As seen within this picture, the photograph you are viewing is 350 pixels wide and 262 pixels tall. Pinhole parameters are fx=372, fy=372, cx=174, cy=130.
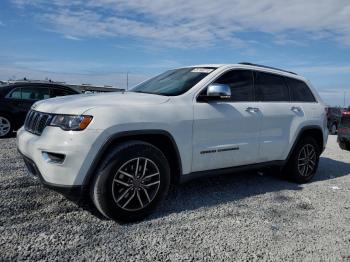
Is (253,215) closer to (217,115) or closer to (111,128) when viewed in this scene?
(217,115)

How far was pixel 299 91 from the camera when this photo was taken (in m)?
6.13

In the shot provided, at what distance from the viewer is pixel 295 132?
5766 mm

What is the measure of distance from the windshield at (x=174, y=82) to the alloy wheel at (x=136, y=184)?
101cm

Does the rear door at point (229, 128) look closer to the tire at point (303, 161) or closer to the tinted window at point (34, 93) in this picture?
the tire at point (303, 161)

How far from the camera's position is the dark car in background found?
9617 millimetres

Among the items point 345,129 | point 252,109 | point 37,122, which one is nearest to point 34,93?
point 37,122

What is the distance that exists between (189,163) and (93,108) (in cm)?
134

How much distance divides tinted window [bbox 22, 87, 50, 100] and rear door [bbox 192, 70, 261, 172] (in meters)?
6.83

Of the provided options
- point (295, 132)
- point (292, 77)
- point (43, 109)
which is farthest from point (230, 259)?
point (292, 77)

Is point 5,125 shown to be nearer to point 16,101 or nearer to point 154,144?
point 16,101

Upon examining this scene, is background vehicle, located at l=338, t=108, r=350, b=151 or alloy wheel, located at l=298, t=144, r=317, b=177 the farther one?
background vehicle, located at l=338, t=108, r=350, b=151

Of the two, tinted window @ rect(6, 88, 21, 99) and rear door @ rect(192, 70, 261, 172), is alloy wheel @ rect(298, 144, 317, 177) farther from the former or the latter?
tinted window @ rect(6, 88, 21, 99)

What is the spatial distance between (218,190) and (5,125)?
6.74 m

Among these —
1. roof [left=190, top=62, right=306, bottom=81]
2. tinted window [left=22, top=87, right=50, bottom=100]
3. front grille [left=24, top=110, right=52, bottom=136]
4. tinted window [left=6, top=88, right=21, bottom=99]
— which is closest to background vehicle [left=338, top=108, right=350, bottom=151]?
roof [left=190, top=62, right=306, bottom=81]
